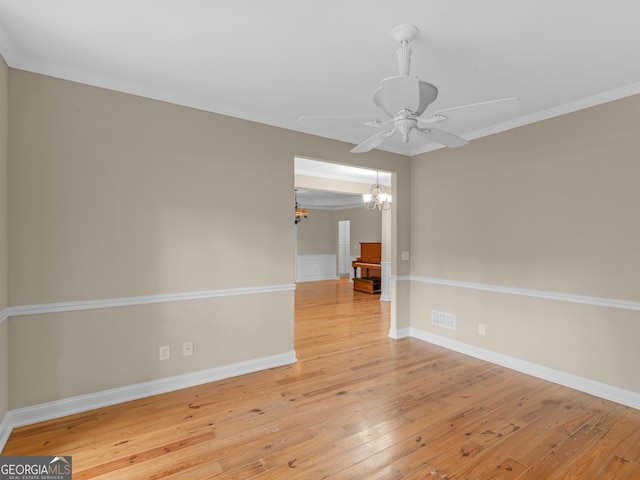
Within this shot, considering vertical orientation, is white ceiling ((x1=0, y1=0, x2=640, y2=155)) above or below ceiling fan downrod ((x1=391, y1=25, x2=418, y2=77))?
above

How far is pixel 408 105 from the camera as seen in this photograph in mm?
1857

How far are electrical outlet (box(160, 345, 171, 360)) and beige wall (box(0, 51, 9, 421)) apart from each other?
1003mm

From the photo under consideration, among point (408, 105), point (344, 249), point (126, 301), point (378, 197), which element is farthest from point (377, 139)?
point (344, 249)

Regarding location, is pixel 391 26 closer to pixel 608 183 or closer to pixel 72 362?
pixel 608 183

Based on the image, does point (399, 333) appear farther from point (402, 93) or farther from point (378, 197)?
point (402, 93)

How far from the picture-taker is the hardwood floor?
6.57ft

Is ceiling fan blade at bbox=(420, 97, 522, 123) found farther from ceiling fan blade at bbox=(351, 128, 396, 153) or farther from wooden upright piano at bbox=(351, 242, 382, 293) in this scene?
wooden upright piano at bbox=(351, 242, 382, 293)

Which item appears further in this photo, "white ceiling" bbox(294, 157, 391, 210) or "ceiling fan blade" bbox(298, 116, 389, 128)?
"white ceiling" bbox(294, 157, 391, 210)

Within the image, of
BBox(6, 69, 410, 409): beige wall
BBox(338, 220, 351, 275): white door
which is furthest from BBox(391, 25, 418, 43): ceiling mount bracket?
BBox(338, 220, 351, 275): white door

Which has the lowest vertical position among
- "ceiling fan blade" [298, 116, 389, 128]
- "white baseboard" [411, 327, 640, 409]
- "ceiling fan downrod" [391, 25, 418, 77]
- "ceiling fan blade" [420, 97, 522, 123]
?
"white baseboard" [411, 327, 640, 409]

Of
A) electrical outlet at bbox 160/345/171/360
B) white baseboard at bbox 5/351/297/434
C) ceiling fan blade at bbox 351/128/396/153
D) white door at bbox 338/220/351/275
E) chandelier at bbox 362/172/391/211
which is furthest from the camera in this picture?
white door at bbox 338/220/351/275

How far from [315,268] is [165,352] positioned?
8465 millimetres

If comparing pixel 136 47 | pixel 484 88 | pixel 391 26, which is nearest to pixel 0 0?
pixel 136 47

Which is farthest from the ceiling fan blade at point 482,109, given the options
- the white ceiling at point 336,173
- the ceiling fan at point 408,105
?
the white ceiling at point 336,173
